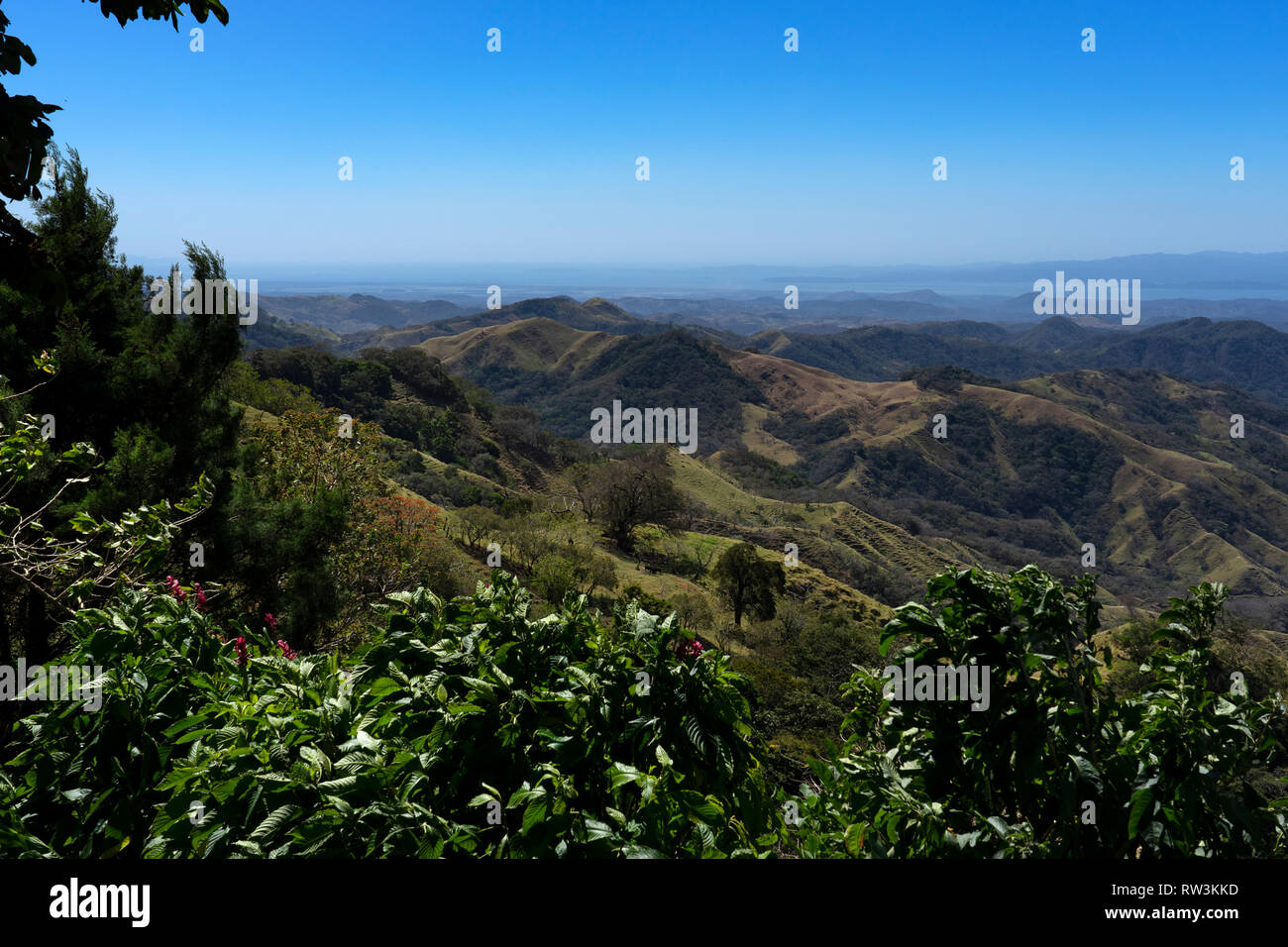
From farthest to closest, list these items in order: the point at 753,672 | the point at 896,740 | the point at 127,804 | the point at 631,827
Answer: the point at 753,672 → the point at 896,740 → the point at 127,804 → the point at 631,827

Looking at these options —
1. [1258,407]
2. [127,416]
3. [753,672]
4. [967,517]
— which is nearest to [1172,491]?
[967,517]

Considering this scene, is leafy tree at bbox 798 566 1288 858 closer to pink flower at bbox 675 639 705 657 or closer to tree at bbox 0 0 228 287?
pink flower at bbox 675 639 705 657

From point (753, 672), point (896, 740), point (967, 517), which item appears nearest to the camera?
point (896, 740)

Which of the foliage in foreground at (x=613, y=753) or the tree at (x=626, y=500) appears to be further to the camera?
the tree at (x=626, y=500)
